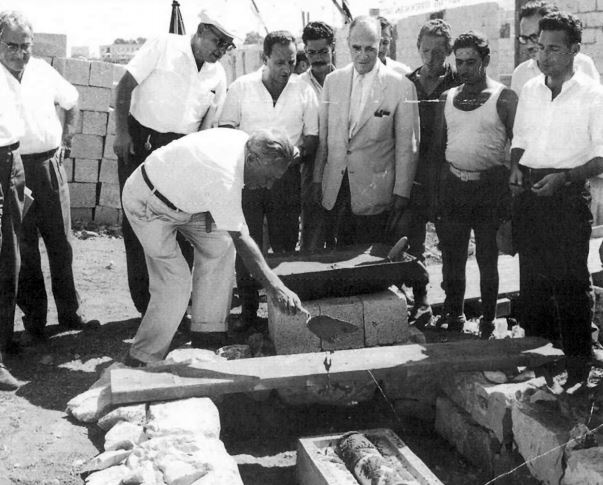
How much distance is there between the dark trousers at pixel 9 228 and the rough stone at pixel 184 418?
1.50 m

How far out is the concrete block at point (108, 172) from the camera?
966 cm

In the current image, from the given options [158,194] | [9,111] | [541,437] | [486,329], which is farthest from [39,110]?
[541,437]

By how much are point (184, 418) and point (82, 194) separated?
21.0 feet

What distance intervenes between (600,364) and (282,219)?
2.33m

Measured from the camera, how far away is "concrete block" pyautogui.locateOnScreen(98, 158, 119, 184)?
31.7ft

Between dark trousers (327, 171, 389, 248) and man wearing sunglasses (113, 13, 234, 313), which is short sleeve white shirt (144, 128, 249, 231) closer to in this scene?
man wearing sunglasses (113, 13, 234, 313)

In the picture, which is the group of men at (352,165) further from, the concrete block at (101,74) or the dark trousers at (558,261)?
the concrete block at (101,74)

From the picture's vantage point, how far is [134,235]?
5320 mm

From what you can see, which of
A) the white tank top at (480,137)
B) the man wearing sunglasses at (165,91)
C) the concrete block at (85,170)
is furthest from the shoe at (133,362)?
the concrete block at (85,170)

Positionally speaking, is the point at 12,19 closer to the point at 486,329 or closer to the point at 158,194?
the point at 158,194

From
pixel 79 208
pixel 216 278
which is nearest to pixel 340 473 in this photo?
pixel 216 278

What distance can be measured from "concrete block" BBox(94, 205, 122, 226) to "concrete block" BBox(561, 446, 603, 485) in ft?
24.4

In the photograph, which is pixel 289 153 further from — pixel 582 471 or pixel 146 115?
pixel 582 471

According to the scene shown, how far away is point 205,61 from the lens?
520cm
